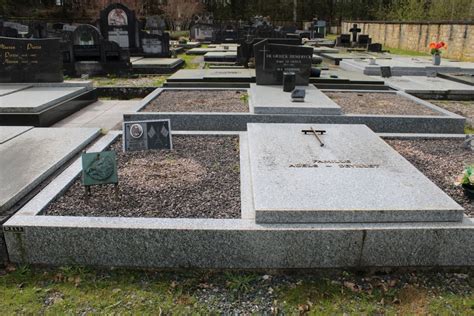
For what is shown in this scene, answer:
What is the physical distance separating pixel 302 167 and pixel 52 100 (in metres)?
5.51

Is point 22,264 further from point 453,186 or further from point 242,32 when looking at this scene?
point 242,32

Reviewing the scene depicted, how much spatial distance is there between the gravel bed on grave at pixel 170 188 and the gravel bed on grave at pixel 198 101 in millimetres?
1849

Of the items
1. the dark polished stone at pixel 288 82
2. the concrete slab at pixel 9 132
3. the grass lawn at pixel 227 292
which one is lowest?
the grass lawn at pixel 227 292

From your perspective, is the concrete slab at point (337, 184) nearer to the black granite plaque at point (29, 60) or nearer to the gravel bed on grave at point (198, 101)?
the gravel bed on grave at point (198, 101)

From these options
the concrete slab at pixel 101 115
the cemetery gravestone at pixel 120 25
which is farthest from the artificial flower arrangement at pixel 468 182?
the cemetery gravestone at pixel 120 25

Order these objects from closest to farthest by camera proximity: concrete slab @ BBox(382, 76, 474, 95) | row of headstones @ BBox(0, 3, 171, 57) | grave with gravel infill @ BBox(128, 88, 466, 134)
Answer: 1. grave with gravel infill @ BBox(128, 88, 466, 134)
2. concrete slab @ BBox(382, 76, 474, 95)
3. row of headstones @ BBox(0, 3, 171, 57)

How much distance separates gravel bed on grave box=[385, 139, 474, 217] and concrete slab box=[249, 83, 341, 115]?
134 cm

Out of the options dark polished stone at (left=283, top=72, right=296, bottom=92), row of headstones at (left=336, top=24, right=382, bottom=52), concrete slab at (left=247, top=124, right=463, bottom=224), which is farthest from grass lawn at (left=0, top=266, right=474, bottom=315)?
row of headstones at (left=336, top=24, right=382, bottom=52)

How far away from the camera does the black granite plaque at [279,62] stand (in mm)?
8625

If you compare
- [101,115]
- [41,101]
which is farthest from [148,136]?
[101,115]

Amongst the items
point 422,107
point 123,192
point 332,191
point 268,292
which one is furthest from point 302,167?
point 422,107

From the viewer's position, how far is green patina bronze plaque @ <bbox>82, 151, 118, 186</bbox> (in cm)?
378

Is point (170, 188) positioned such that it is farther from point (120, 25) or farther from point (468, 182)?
point (120, 25)

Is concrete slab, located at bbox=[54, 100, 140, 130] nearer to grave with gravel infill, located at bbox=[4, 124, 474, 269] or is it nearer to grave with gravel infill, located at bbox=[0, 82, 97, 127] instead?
grave with gravel infill, located at bbox=[0, 82, 97, 127]
